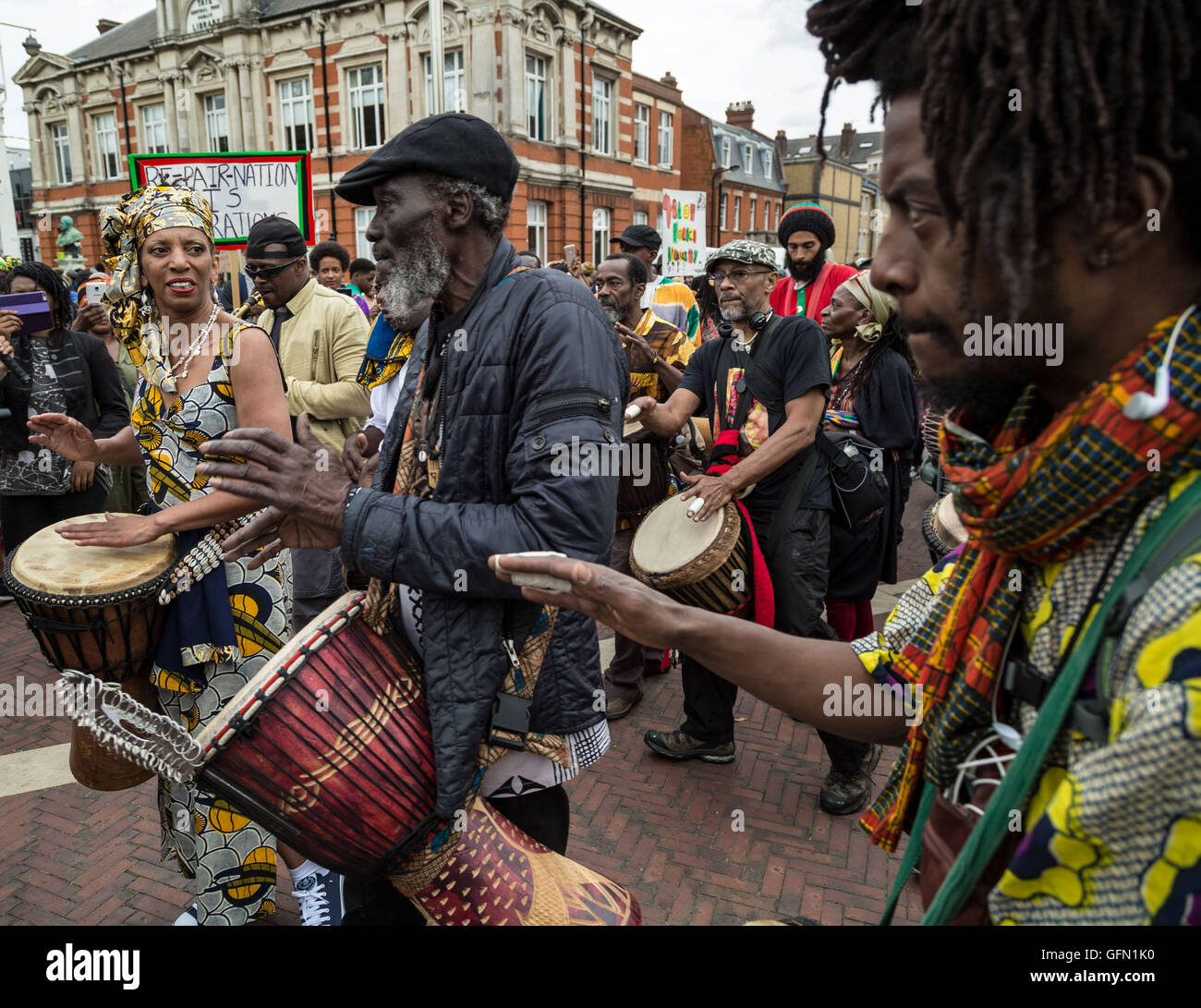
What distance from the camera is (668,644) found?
1395 mm

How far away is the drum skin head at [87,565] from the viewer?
8.55 ft

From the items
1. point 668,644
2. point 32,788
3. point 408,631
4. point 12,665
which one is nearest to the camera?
point 668,644

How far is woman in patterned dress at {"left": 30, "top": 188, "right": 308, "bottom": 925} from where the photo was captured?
9.14 ft

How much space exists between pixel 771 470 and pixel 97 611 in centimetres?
279

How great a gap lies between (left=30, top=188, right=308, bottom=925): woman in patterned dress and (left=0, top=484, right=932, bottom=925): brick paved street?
1.72 feet

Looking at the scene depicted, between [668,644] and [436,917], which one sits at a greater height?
[668,644]

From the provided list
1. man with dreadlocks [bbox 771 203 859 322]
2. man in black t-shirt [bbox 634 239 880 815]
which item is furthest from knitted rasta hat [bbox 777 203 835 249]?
man in black t-shirt [bbox 634 239 880 815]

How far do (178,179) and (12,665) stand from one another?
3.76 m

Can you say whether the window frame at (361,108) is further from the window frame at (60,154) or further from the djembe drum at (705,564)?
the djembe drum at (705,564)

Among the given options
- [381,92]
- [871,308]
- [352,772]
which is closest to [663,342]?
[871,308]

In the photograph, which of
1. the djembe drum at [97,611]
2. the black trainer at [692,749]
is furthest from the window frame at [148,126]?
the black trainer at [692,749]

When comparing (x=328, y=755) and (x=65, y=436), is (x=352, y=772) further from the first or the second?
(x=65, y=436)

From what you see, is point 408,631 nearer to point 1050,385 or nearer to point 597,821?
point 1050,385

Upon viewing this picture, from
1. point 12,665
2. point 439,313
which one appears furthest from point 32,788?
point 439,313
